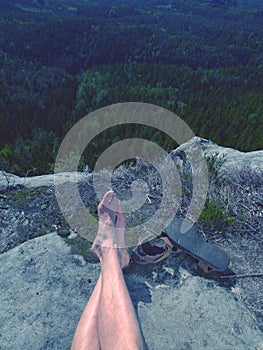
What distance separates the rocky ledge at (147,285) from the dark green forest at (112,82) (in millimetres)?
1769

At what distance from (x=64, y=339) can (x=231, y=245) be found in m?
2.23

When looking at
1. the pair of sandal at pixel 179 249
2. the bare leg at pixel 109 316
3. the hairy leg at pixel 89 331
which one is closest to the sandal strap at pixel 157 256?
the pair of sandal at pixel 179 249

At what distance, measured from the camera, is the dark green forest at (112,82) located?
19.5 metres

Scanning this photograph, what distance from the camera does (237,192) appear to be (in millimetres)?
4219

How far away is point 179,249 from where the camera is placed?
10.4 ft

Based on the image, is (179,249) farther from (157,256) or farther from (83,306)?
(83,306)

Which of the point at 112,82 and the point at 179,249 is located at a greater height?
the point at 179,249

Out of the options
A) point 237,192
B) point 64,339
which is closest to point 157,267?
point 64,339

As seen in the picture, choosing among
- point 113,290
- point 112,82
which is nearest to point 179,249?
point 113,290

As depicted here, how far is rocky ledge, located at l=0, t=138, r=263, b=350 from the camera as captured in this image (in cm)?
252

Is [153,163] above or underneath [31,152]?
above

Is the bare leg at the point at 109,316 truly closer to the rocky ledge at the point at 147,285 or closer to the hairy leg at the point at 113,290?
the hairy leg at the point at 113,290

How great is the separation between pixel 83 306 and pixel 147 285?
701 millimetres

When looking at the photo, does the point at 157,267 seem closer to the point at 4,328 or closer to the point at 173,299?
the point at 173,299
